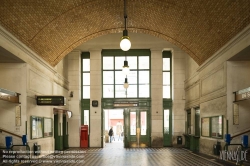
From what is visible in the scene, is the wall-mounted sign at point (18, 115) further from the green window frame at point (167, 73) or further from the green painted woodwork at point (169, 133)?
the green window frame at point (167, 73)

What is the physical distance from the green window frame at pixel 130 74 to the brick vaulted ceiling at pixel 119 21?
19.8ft

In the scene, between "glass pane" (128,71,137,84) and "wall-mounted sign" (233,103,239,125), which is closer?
"wall-mounted sign" (233,103,239,125)

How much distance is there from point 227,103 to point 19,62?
826 cm

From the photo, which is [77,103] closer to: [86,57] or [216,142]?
[86,57]

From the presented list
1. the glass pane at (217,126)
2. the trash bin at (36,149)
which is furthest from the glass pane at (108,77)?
the glass pane at (217,126)

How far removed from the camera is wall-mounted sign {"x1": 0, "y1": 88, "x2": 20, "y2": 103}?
932 cm

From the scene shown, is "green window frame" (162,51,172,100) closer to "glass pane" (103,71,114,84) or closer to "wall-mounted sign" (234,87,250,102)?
"glass pane" (103,71,114,84)

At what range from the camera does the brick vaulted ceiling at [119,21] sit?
929cm

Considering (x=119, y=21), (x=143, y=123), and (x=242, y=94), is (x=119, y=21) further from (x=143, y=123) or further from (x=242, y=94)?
(x=143, y=123)

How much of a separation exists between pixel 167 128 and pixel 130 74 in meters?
4.64

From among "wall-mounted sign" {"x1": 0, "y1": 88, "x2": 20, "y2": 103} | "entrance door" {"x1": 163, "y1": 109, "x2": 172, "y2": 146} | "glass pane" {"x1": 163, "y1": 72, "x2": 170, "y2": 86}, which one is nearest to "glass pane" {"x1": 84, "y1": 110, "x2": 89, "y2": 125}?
"entrance door" {"x1": 163, "y1": 109, "x2": 172, "y2": 146}

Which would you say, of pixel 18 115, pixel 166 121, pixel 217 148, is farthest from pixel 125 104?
pixel 18 115

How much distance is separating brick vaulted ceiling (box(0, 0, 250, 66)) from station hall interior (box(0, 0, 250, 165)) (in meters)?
0.05

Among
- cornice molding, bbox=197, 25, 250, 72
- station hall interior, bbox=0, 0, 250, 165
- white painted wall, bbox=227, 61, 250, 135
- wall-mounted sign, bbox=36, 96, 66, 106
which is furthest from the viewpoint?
wall-mounted sign, bbox=36, 96, 66, 106
